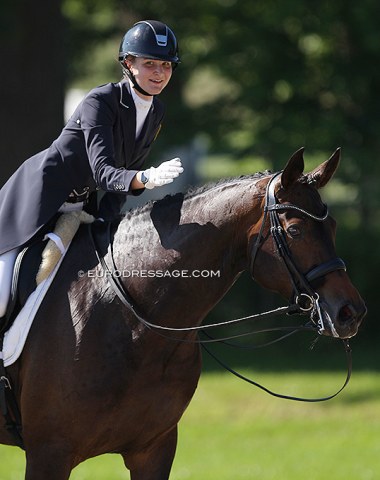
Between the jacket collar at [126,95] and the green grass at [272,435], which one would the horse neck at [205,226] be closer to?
the jacket collar at [126,95]

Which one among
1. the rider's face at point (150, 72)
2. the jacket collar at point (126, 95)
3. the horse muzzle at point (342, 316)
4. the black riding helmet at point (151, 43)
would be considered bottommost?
the horse muzzle at point (342, 316)

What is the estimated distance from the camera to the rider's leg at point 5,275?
484 centimetres

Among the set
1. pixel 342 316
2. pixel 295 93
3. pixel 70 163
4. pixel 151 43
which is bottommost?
pixel 295 93

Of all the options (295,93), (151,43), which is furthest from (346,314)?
(295,93)

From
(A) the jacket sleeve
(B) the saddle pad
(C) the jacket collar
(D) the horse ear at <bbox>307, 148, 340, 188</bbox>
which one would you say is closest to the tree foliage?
(C) the jacket collar

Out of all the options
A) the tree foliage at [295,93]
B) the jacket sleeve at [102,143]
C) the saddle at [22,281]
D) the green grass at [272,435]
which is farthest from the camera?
the tree foliage at [295,93]

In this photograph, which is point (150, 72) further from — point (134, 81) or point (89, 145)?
point (89, 145)

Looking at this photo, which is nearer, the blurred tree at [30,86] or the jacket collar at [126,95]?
the jacket collar at [126,95]

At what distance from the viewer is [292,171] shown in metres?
4.45

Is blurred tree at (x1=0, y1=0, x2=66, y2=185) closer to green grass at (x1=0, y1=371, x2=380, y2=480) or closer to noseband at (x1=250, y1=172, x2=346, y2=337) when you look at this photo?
green grass at (x1=0, y1=371, x2=380, y2=480)

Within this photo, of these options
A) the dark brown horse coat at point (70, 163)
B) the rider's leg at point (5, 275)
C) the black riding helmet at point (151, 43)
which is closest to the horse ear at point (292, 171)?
the dark brown horse coat at point (70, 163)

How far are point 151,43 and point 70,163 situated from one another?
2.36 ft

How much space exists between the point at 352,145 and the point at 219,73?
2.29 meters

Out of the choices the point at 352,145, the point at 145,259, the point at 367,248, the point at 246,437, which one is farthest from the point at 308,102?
the point at 145,259
